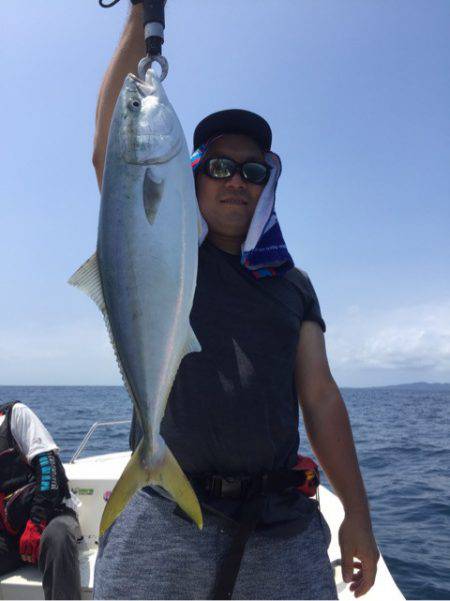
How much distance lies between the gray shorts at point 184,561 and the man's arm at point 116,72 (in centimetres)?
154

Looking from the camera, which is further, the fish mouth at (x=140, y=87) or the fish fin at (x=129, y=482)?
the fish mouth at (x=140, y=87)

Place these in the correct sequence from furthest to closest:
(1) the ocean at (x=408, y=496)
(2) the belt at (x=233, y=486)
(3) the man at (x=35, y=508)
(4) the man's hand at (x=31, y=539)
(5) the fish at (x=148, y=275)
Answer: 1. (1) the ocean at (x=408, y=496)
2. (4) the man's hand at (x=31, y=539)
3. (3) the man at (x=35, y=508)
4. (2) the belt at (x=233, y=486)
5. (5) the fish at (x=148, y=275)

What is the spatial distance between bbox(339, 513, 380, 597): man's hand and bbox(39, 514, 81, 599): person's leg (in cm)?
294

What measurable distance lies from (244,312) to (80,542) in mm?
4290

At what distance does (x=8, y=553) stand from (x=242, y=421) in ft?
12.8

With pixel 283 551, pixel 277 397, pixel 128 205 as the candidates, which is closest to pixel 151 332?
pixel 128 205

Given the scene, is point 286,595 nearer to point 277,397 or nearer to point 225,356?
point 277,397

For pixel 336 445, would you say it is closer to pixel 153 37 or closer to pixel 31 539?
pixel 153 37

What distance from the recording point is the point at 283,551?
217cm

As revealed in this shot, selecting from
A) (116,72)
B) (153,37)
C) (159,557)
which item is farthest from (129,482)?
(116,72)

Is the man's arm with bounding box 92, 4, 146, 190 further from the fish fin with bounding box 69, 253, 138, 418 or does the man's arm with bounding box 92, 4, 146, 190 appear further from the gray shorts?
the gray shorts

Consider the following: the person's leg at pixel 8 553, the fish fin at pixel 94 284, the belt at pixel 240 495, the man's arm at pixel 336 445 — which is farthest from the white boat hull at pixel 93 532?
the fish fin at pixel 94 284

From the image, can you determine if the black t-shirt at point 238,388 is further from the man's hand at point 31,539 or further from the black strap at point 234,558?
the man's hand at point 31,539

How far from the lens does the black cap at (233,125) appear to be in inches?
98.7
